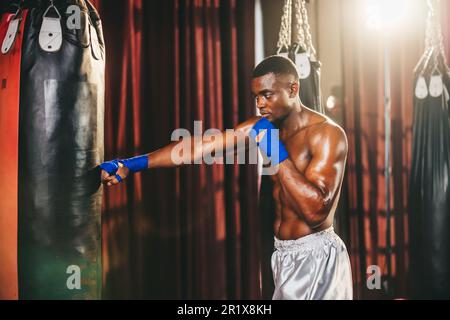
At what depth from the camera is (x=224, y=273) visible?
7.93ft

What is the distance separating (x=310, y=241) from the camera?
7.30 ft

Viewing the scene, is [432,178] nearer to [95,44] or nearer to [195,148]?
[195,148]

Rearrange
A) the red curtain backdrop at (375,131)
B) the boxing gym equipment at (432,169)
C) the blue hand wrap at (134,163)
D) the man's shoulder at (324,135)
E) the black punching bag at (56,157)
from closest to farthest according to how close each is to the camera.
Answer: the black punching bag at (56,157) < the blue hand wrap at (134,163) < the man's shoulder at (324,135) < the boxing gym equipment at (432,169) < the red curtain backdrop at (375,131)

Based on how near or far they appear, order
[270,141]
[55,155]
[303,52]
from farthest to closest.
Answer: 1. [303,52]
2. [270,141]
3. [55,155]

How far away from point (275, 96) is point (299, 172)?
42cm

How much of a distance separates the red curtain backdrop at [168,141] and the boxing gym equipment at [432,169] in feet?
2.68

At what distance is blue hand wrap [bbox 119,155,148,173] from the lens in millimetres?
2236

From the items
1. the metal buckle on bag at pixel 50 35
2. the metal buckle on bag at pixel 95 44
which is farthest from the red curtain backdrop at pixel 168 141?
the metal buckle on bag at pixel 50 35

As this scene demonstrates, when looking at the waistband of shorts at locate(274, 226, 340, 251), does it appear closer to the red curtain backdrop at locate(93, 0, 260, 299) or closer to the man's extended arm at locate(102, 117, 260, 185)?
the red curtain backdrop at locate(93, 0, 260, 299)

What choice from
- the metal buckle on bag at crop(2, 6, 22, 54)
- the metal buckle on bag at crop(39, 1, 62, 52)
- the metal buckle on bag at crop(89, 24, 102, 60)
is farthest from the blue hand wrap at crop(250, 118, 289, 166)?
the metal buckle on bag at crop(2, 6, 22, 54)

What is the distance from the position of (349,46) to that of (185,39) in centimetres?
84

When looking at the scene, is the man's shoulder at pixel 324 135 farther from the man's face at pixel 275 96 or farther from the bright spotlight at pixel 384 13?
the bright spotlight at pixel 384 13

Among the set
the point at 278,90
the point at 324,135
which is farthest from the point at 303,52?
the point at 324,135

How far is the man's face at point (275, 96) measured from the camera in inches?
91.2
